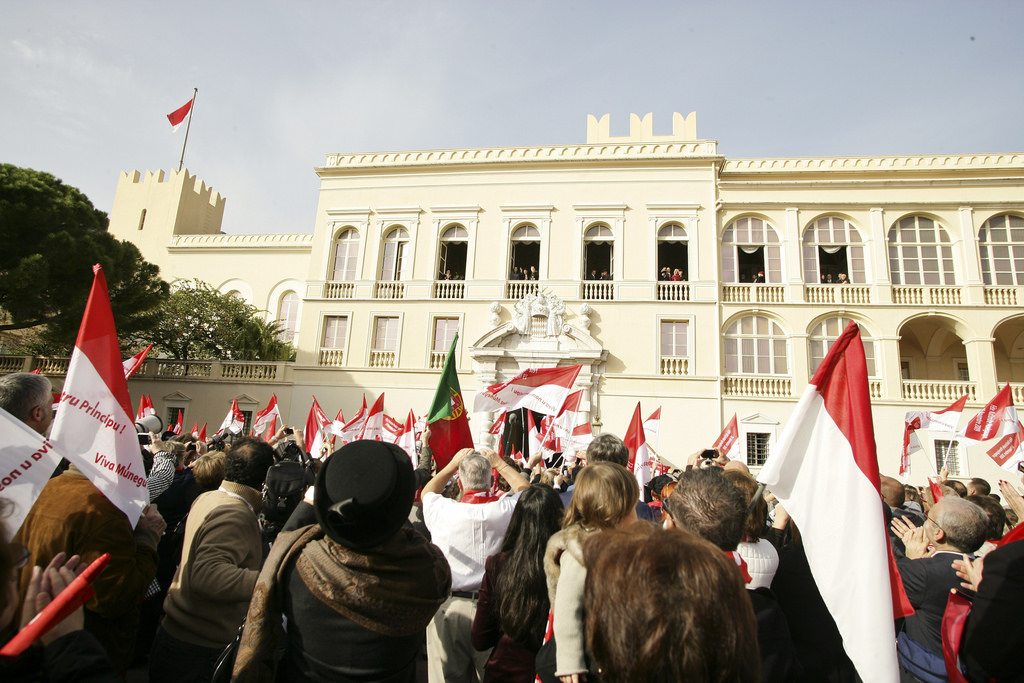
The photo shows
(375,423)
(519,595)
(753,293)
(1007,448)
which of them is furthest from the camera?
(753,293)

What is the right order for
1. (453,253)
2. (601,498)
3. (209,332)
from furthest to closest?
(209,332) < (453,253) < (601,498)

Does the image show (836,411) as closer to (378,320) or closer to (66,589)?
(66,589)

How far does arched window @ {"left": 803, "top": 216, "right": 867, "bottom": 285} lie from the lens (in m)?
21.7

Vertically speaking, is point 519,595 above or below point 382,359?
below

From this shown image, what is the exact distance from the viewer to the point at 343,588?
6.89 ft

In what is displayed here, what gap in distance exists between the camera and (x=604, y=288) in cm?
2255

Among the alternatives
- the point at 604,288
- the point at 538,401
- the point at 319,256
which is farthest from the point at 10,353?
the point at 538,401

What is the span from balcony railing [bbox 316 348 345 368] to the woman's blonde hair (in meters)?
21.5

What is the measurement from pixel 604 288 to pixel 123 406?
20273 mm

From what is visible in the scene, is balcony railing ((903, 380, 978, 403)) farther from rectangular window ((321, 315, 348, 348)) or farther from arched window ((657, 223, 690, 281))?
rectangular window ((321, 315, 348, 348))

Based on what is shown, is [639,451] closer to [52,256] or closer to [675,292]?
[675,292]

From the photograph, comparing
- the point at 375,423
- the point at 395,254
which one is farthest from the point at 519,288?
the point at 375,423

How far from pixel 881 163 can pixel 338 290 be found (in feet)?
72.3

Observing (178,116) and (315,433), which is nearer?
(315,433)
